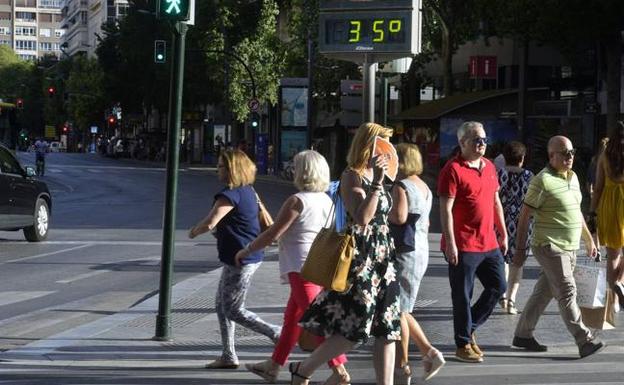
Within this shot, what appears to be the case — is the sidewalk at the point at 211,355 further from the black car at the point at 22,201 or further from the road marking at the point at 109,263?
the black car at the point at 22,201

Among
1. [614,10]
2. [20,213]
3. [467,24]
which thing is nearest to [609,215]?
[20,213]

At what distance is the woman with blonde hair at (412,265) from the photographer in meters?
8.07

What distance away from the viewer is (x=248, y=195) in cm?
862

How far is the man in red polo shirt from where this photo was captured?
28.8 feet

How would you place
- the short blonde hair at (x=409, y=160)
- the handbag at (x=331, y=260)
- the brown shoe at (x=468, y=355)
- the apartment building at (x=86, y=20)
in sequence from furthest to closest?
the apartment building at (x=86, y=20) → the brown shoe at (x=468, y=355) → the short blonde hair at (x=409, y=160) → the handbag at (x=331, y=260)

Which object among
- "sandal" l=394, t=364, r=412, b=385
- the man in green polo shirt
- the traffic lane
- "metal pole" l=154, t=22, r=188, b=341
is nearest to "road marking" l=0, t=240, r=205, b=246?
the traffic lane

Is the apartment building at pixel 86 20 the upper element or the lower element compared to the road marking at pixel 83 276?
upper

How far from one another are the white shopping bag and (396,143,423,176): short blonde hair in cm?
193

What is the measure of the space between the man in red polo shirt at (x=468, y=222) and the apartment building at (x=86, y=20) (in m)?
144

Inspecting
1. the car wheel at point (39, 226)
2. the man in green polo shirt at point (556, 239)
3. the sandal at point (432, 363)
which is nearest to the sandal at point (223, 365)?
the sandal at point (432, 363)

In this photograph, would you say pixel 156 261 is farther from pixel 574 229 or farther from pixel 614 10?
pixel 614 10

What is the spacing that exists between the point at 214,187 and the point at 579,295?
3421cm

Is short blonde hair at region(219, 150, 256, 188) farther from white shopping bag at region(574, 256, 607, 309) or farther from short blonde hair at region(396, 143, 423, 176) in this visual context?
white shopping bag at region(574, 256, 607, 309)

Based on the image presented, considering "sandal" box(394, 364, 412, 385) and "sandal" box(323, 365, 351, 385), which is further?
"sandal" box(394, 364, 412, 385)
